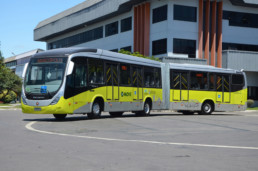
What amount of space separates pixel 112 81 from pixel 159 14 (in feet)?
A: 83.6

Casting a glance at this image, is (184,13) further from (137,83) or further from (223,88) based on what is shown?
(137,83)

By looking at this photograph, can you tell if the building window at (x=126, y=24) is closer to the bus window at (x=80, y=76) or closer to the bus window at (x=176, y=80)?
the bus window at (x=176, y=80)

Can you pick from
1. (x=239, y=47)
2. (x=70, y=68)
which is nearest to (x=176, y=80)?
(x=70, y=68)

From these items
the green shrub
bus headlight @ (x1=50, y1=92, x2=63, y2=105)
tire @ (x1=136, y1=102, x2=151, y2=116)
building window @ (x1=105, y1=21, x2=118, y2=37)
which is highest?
building window @ (x1=105, y1=21, x2=118, y2=37)

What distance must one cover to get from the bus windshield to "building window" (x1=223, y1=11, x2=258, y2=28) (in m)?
32.4

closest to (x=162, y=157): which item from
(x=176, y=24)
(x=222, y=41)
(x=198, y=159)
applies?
(x=198, y=159)

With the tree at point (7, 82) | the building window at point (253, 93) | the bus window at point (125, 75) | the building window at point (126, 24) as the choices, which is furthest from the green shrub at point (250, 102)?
the tree at point (7, 82)

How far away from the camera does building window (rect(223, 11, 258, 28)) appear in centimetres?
4775

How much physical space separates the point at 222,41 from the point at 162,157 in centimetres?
4065

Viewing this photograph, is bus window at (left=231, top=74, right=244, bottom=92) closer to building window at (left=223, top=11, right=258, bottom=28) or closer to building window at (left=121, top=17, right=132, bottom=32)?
building window at (left=223, top=11, right=258, bottom=28)

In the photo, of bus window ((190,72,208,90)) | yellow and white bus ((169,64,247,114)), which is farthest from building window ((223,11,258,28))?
bus window ((190,72,208,90))

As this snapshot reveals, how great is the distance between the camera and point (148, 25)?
1845 inches

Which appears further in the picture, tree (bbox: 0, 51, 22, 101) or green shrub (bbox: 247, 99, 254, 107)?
tree (bbox: 0, 51, 22, 101)

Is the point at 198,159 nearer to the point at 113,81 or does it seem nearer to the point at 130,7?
the point at 113,81
